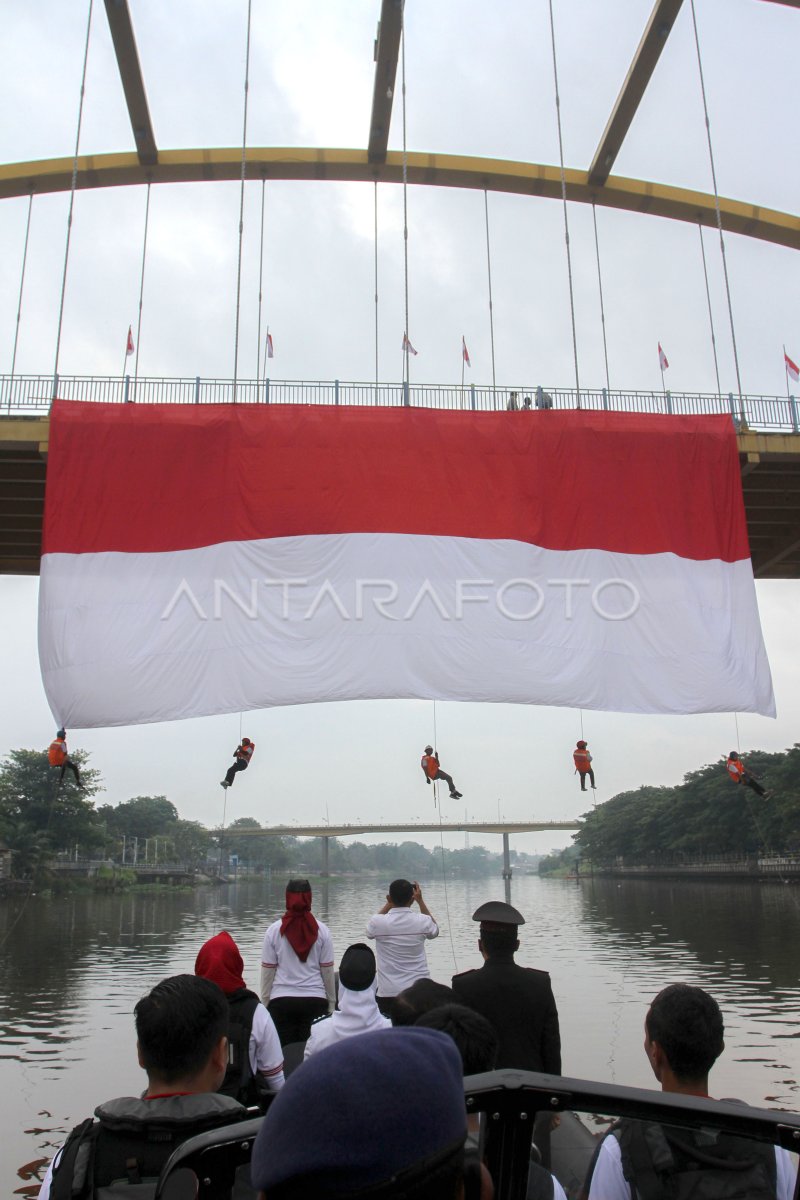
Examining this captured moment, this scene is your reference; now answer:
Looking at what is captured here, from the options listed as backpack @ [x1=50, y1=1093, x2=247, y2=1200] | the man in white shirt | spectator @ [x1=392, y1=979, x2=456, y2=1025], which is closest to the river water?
the man in white shirt

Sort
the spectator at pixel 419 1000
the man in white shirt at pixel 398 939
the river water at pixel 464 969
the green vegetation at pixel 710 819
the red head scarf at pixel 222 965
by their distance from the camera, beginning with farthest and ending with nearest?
the green vegetation at pixel 710 819 < the river water at pixel 464 969 < the man in white shirt at pixel 398 939 < the red head scarf at pixel 222 965 < the spectator at pixel 419 1000

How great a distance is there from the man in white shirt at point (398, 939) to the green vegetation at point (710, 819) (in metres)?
41.7

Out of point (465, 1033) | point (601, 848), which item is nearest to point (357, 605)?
point (465, 1033)

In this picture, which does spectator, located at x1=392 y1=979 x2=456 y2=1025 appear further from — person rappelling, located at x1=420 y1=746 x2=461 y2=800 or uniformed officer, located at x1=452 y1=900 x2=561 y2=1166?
person rappelling, located at x1=420 y1=746 x2=461 y2=800

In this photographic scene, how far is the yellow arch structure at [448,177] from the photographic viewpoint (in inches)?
856

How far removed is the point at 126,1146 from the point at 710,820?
78.4m

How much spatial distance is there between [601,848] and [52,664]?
106565mm

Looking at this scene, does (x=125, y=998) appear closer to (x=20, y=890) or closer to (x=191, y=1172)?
(x=191, y=1172)

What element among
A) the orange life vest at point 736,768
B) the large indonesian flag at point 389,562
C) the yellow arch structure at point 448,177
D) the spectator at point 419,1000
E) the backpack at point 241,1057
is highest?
the yellow arch structure at point 448,177

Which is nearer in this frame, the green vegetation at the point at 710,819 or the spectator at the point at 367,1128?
the spectator at the point at 367,1128

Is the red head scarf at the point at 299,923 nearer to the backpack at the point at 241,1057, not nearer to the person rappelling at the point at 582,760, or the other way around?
the backpack at the point at 241,1057

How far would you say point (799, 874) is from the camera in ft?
198

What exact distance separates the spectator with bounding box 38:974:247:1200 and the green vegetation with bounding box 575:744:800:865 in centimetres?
4608

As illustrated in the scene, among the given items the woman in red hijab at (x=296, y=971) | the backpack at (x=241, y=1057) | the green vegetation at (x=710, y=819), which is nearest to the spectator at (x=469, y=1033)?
the backpack at (x=241, y=1057)
